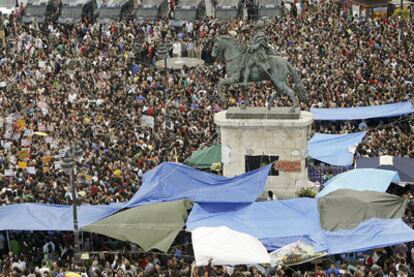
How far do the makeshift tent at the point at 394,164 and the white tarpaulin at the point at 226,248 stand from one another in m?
6.92

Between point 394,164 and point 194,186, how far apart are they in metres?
5.52

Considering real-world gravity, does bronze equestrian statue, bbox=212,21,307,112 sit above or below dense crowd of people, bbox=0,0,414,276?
above

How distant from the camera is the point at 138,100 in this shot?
43.7m

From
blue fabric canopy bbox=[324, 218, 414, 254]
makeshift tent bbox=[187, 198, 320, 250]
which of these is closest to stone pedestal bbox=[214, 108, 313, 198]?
makeshift tent bbox=[187, 198, 320, 250]

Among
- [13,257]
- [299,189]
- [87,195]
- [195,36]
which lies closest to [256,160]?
[299,189]

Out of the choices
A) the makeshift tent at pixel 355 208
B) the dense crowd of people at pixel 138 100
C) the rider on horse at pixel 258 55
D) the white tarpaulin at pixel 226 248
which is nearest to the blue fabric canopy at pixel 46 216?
the dense crowd of people at pixel 138 100

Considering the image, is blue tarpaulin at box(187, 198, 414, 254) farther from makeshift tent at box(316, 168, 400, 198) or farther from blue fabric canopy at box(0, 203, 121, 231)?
blue fabric canopy at box(0, 203, 121, 231)

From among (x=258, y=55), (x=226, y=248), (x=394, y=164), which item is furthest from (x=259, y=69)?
Answer: (x=226, y=248)

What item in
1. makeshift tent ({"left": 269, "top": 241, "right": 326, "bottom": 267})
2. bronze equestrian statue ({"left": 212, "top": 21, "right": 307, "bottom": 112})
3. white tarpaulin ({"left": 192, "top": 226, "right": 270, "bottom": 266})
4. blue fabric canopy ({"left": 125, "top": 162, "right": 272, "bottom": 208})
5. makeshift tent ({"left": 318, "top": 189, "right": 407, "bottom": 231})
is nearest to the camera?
white tarpaulin ({"left": 192, "top": 226, "right": 270, "bottom": 266})

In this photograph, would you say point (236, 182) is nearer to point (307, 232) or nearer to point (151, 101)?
point (307, 232)

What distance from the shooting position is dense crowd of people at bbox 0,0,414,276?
3071cm

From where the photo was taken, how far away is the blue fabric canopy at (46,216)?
3094 cm

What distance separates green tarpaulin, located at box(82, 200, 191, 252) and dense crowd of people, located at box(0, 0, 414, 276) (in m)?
0.45

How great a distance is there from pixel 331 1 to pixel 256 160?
23.4 m
